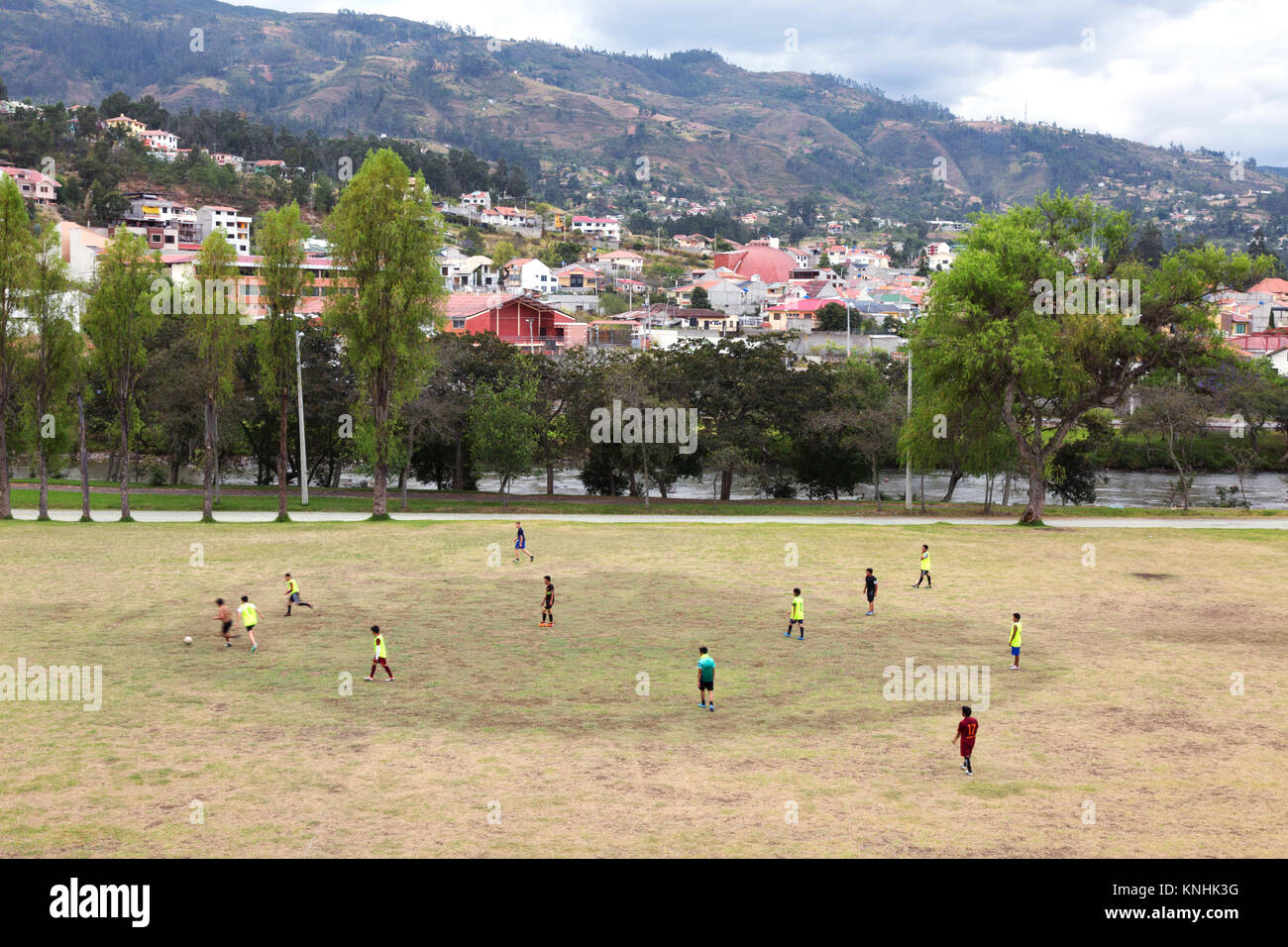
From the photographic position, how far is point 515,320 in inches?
4678

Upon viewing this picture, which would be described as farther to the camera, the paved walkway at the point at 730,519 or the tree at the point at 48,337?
the paved walkway at the point at 730,519

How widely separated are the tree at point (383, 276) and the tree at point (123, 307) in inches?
348

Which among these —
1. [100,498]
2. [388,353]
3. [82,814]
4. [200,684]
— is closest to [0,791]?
[82,814]

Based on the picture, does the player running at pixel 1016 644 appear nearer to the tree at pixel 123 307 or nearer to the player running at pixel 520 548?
the player running at pixel 520 548

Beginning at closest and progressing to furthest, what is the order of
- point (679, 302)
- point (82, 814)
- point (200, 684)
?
point (82, 814), point (200, 684), point (679, 302)

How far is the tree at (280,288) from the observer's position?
168ft

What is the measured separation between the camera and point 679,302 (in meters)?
190

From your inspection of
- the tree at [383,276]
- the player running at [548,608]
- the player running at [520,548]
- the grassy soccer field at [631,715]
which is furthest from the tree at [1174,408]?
the player running at [548,608]

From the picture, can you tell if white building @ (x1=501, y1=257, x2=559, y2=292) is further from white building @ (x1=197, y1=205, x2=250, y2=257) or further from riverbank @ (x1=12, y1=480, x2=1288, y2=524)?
riverbank @ (x1=12, y1=480, x2=1288, y2=524)

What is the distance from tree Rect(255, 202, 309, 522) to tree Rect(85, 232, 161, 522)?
5273 millimetres

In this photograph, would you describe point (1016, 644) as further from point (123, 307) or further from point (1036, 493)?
point (123, 307)

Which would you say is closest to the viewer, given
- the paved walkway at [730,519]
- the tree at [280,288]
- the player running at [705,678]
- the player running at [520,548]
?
the player running at [705,678]

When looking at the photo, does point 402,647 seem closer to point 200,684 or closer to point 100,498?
point 200,684
